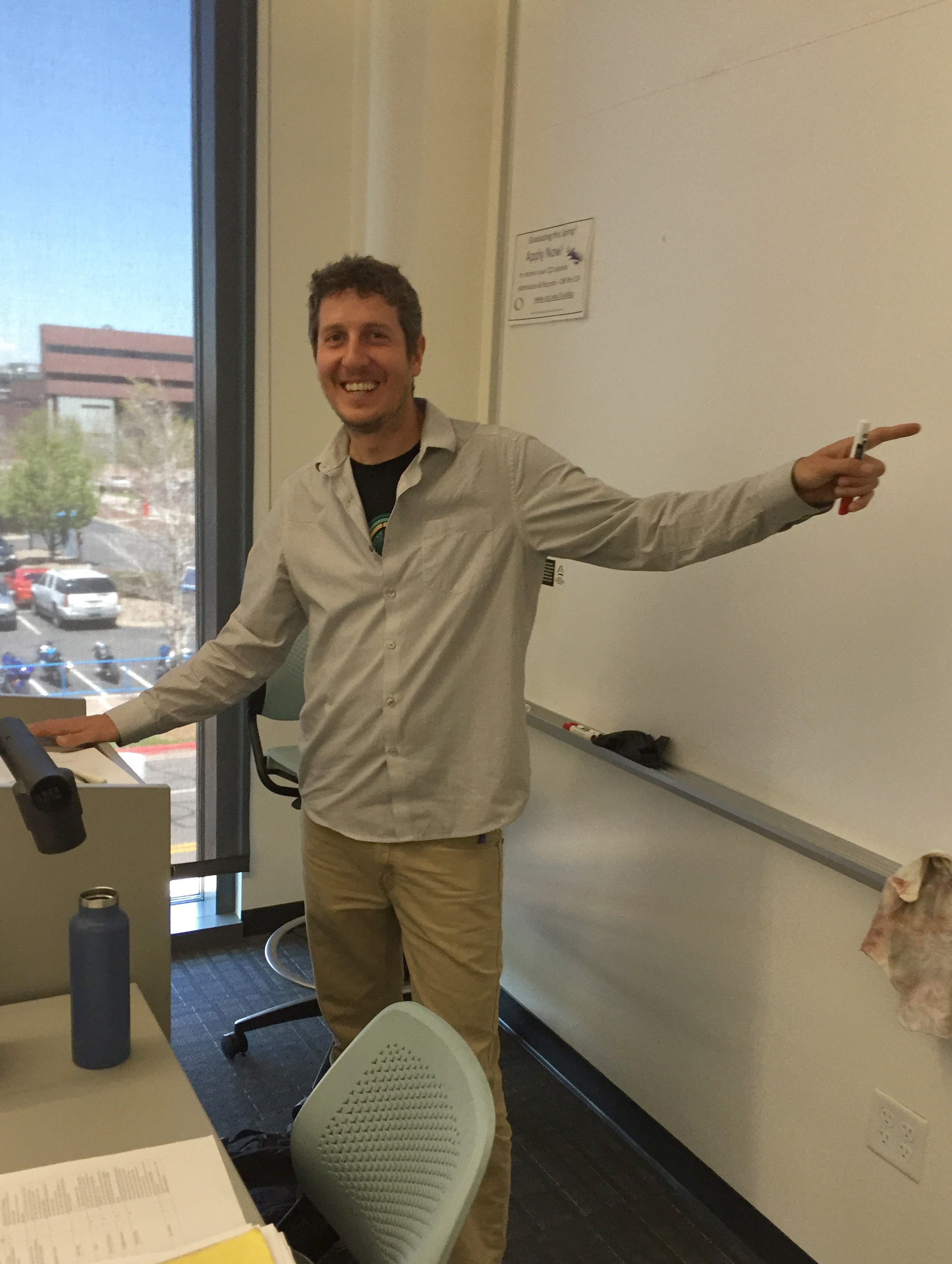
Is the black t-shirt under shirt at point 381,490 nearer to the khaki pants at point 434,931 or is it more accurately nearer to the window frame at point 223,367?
the khaki pants at point 434,931

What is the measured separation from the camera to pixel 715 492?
1.56 metres

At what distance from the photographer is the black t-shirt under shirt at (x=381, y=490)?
173 cm

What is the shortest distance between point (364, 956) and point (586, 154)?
1852 mm

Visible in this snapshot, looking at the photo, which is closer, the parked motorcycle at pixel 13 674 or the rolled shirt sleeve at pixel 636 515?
the rolled shirt sleeve at pixel 636 515

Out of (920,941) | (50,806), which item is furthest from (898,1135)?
(50,806)

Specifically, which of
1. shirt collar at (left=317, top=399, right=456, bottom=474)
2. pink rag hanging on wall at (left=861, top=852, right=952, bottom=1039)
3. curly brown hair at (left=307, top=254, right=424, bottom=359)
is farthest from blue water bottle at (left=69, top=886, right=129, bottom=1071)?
pink rag hanging on wall at (left=861, top=852, right=952, bottom=1039)

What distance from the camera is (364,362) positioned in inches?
65.4

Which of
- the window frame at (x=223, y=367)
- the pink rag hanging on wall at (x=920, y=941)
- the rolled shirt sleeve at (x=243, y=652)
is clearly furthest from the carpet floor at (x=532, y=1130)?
the rolled shirt sleeve at (x=243, y=652)

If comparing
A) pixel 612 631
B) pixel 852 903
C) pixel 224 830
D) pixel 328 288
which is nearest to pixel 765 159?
pixel 328 288

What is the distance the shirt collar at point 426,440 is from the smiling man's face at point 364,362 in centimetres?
5

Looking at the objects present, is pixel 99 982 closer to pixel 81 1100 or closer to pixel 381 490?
pixel 81 1100

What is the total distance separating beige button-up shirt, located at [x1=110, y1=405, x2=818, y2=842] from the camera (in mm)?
1693

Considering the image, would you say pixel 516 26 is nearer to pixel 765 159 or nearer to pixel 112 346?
pixel 765 159

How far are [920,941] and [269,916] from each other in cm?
216
